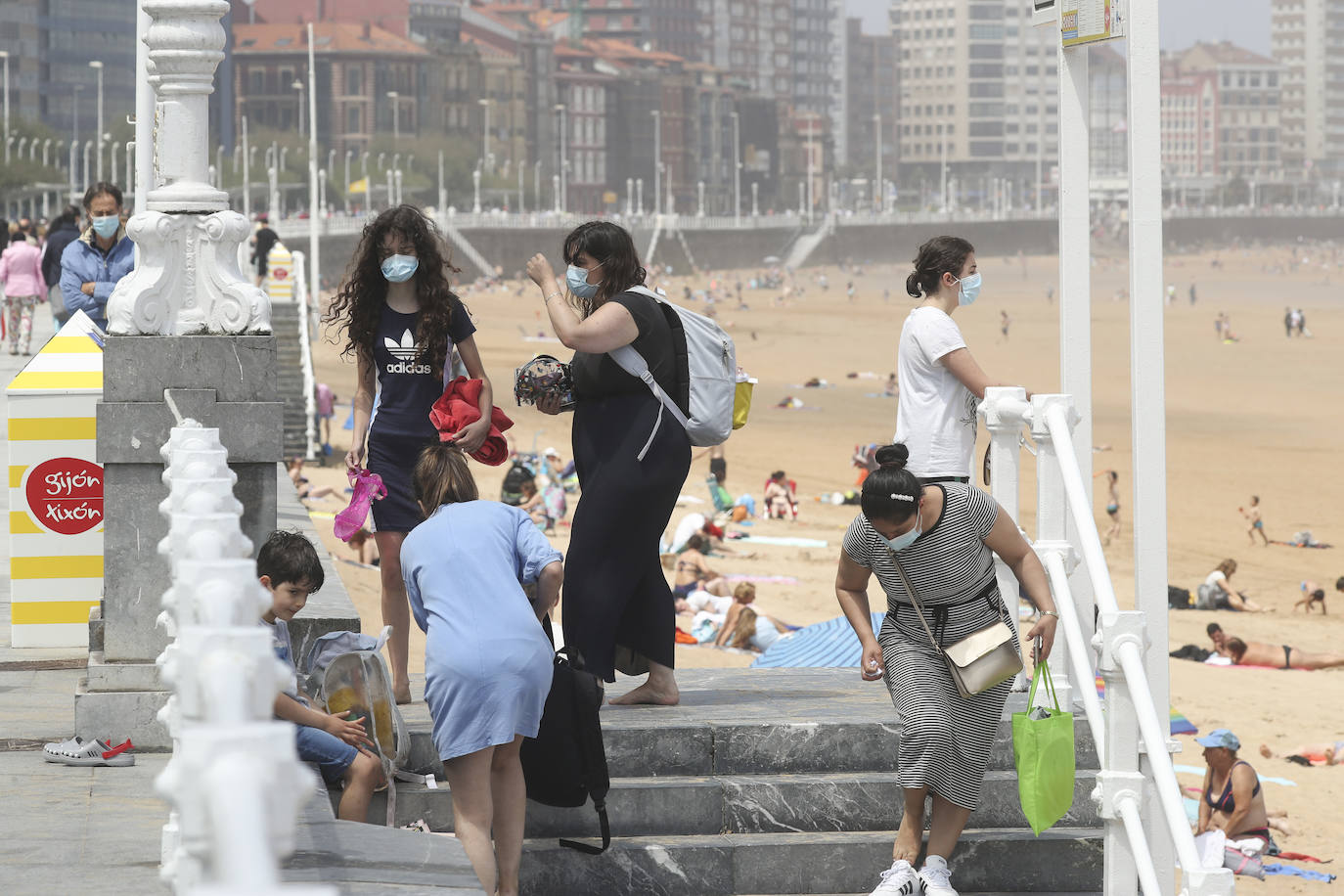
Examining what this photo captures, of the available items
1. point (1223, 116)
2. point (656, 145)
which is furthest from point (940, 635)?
point (1223, 116)

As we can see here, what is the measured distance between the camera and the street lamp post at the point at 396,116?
10712 cm

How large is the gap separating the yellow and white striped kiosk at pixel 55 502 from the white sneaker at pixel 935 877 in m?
3.44

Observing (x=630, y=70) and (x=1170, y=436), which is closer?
(x=1170, y=436)

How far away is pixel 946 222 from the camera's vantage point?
112062mm

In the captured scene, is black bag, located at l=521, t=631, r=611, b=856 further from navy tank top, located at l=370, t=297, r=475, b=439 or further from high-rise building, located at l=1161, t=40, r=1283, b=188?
high-rise building, located at l=1161, t=40, r=1283, b=188

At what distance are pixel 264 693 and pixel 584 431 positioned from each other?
10.6 feet

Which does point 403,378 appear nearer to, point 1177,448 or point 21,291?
point 21,291

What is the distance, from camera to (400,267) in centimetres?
504

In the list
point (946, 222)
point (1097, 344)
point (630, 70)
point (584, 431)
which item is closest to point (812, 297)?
point (1097, 344)

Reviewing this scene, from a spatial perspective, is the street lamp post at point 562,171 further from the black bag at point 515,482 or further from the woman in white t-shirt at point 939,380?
the woman in white t-shirt at point 939,380

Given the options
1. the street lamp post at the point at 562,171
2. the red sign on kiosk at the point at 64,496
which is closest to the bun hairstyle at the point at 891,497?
the red sign on kiosk at the point at 64,496

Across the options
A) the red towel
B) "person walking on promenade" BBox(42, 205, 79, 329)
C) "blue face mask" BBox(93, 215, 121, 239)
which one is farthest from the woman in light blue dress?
"person walking on promenade" BBox(42, 205, 79, 329)

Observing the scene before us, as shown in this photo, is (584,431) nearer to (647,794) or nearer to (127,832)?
(647,794)

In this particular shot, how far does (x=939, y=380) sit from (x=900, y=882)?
152cm
